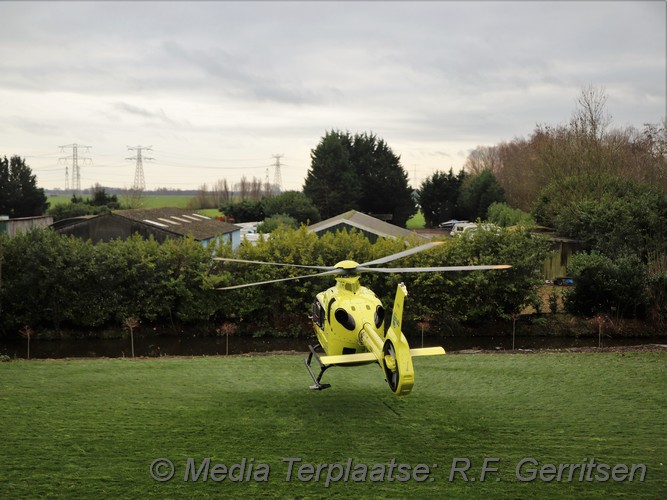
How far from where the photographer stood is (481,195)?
5938cm

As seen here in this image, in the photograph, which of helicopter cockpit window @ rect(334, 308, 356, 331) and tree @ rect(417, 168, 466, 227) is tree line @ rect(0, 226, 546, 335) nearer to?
helicopter cockpit window @ rect(334, 308, 356, 331)

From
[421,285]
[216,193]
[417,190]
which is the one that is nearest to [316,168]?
[417,190]

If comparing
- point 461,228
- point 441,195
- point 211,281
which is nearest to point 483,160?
point 441,195

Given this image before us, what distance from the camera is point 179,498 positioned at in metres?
8.97

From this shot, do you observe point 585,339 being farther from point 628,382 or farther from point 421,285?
point 628,382

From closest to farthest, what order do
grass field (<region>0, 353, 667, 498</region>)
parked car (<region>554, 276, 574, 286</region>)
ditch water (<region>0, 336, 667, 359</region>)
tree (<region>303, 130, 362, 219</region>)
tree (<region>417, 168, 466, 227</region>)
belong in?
1. grass field (<region>0, 353, 667, 498</region>)
2. ditch water (<region>0, 336, 667, 359</region>)
3. parked car (<region>554, 276, 574, 286</region>)
4. tree (<region>303, 130, 362, 219</region>)
5. tree (<region>417, 168, 466, 227</region>)

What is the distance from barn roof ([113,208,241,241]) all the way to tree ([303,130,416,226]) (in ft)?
68.9

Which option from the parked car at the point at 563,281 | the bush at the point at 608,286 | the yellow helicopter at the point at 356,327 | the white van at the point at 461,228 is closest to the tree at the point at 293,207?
the white van at the point at 461,228

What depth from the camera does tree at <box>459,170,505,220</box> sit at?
191 feet

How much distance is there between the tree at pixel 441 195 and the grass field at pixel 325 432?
48326mm

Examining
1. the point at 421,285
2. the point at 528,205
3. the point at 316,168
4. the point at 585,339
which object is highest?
the point at 316,168

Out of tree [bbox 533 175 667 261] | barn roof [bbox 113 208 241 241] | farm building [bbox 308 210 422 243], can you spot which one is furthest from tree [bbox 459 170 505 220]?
barn roof [bbox 113 208 241 241]

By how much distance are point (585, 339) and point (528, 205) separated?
28.6 m

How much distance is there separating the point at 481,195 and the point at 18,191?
Answer: 4117 centimetres
